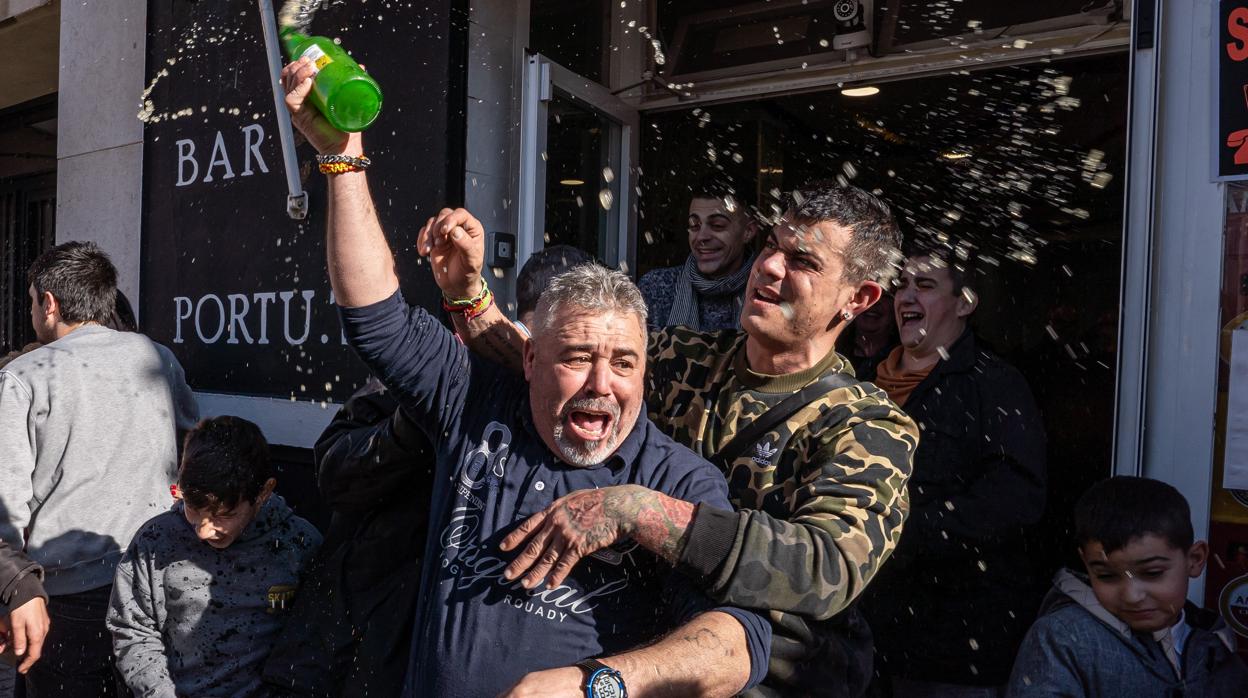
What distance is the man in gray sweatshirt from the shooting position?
353 cm

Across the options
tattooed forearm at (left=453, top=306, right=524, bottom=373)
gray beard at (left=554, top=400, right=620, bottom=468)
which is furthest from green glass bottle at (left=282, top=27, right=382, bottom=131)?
gray beard at (left=554, top=400, right=620, bottom=468)

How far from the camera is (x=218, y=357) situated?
18.7 ft

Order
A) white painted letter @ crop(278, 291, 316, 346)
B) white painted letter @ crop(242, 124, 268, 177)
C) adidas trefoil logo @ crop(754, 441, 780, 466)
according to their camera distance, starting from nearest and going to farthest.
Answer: adidas trefoil logo @ crop(754, 441, 780, 466), white painted letter @ crop(278, 291, 316, 346), white painted letter @ crop(242, 124, 268, 177)

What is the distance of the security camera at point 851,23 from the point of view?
15.5 feet

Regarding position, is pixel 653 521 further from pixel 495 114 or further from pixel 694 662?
pixel 495 114

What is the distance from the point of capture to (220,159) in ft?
18.6

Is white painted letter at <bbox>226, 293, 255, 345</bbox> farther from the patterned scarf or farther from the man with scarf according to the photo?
the patterned scarf

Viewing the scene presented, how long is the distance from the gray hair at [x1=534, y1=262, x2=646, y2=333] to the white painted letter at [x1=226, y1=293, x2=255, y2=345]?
3.91m

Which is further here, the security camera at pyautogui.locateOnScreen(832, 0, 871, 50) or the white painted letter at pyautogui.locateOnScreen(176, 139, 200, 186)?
the white painted letter at pyautogui.locateOnScreen(176, 139, 200, 186)

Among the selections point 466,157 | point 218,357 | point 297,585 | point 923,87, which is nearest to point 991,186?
point 923,87

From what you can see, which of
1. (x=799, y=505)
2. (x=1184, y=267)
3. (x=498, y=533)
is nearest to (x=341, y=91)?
(x=498, y=533)

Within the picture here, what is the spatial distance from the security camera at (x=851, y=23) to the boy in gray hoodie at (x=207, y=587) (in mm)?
3484

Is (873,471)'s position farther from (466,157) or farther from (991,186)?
(991,186)

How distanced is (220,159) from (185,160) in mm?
373
